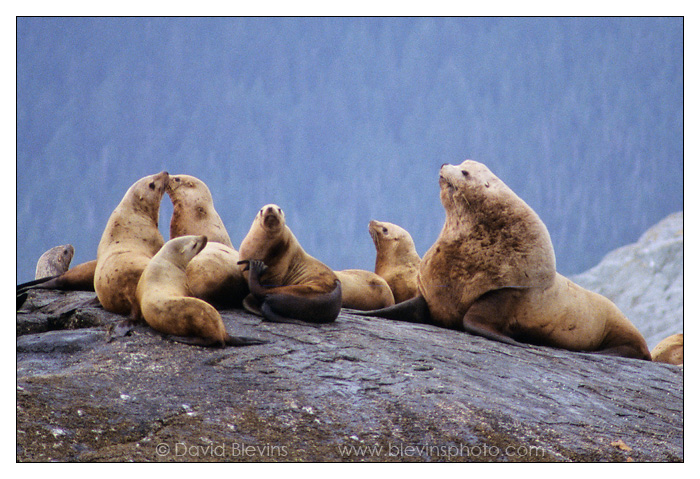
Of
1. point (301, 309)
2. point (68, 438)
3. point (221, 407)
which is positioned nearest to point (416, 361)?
point (301, 309)

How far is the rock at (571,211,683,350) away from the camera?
40.2 feet

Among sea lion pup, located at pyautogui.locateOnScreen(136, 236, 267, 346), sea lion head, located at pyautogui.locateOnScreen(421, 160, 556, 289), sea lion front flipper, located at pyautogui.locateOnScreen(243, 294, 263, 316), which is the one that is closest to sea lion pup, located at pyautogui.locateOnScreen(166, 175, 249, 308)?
sea lion front flipper, located at pyautogui.locateOnScreen(243, 294, 263, 316)

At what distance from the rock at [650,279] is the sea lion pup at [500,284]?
7029mm

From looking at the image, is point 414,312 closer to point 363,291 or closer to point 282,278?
point 363,291

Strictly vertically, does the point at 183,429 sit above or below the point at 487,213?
below

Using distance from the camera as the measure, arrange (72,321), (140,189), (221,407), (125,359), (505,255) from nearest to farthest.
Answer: (221,407)
(125,359)
(72,321)
(505,255)
(140,189)

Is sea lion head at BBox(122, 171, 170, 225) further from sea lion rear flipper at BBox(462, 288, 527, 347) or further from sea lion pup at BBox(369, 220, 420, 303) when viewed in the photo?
sea lion rear flipper at BBox(462, 288, 527, 347)

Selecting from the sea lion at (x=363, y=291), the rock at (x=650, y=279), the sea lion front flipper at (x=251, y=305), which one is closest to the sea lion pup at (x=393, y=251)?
the sea lion at (x=363, y=291)

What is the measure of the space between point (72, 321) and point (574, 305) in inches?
137

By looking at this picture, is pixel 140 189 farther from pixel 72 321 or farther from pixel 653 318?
pixel 653 318

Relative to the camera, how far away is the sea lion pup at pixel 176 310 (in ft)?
12.3

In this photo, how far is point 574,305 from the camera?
5.16 metres

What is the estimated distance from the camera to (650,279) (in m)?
13.6

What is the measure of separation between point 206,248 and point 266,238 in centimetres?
50
